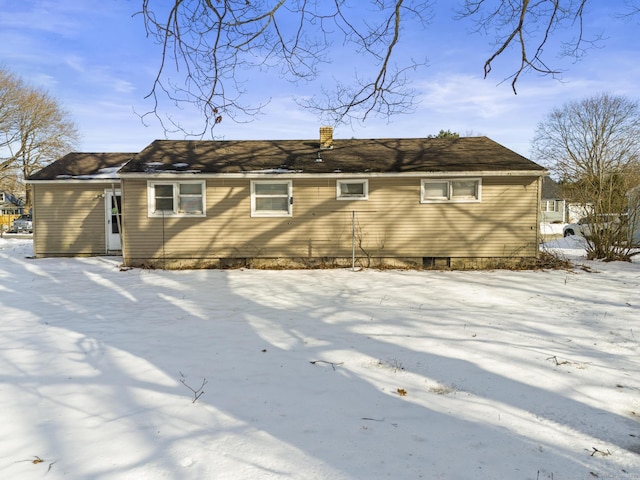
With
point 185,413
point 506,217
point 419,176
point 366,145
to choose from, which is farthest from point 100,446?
point 366,145

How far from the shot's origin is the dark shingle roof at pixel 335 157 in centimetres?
1112

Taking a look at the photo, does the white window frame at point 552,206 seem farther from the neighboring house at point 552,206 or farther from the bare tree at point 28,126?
the bare tree at point 28,126

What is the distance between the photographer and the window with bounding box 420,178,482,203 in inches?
441

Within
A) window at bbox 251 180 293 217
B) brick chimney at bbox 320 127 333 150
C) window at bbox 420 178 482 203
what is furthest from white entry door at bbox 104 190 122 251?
window at bbox 420 178 482 203

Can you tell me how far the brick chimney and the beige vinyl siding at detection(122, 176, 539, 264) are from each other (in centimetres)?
226

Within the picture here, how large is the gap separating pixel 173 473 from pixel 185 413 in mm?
770

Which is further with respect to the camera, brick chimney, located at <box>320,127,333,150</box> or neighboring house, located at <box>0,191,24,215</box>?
neighboring house, located at <box>0,191,24,215</box>

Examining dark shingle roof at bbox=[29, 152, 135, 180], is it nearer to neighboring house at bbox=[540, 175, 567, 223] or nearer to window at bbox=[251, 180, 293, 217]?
window at bbox=[251, 180, 293, 217]

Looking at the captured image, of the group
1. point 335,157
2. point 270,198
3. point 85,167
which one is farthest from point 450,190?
point 85,167

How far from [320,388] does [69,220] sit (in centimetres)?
1284

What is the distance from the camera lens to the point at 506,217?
11.1 metres

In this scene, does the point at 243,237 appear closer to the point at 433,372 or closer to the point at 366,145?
the point at 366,145

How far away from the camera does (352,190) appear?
448 inches

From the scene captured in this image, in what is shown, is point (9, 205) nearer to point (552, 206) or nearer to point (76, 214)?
point (76, 214)
